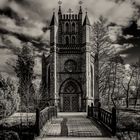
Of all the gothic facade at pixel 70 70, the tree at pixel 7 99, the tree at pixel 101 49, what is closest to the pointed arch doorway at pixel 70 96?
the gothic facade at pixel 70 70

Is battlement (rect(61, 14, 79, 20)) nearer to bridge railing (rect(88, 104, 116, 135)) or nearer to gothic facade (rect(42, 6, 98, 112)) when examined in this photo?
gothic facade (rect(42, 6, 98, 112))

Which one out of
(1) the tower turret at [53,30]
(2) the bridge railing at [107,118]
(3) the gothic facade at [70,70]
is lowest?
(2) the bridge railing at [107,118]

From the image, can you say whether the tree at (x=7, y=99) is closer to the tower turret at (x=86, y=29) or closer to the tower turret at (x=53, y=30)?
the tower turret at (x=53, y=30)

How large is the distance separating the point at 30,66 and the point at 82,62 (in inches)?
383

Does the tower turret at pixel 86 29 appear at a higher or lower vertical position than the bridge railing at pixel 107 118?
higher

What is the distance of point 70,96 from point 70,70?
4077 mm

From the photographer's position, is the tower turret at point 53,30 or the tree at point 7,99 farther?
the tower turret at point 53,30

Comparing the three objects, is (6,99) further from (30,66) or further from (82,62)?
(30,66)

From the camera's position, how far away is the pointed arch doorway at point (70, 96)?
33.3 m


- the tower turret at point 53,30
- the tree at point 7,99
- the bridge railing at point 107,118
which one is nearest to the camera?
the bridge railing at point 107,118

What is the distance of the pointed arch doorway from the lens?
33.3 metres

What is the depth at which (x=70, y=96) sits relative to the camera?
111ft

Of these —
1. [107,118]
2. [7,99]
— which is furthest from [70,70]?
[107,118]

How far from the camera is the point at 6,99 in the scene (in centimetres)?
1850
